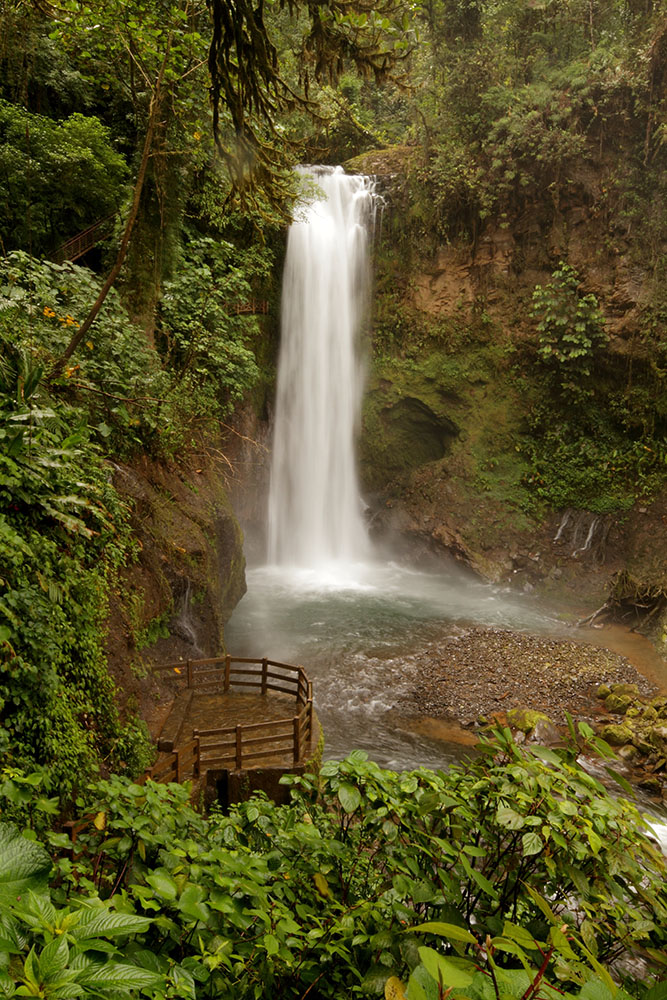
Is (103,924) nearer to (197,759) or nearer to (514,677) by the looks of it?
(197,759)

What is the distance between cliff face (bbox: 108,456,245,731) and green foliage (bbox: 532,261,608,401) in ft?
40.4

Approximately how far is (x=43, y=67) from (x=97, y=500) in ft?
37.6

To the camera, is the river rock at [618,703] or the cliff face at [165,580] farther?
the river rock at [618,703]

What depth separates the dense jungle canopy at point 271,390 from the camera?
6.64 feet

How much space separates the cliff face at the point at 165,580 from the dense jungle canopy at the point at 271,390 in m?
0.13

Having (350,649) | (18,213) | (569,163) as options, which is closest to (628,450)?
(569,163)

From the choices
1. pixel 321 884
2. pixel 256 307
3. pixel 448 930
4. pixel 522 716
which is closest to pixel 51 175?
pixel 256 307

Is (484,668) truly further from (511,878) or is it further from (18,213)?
(18,213)

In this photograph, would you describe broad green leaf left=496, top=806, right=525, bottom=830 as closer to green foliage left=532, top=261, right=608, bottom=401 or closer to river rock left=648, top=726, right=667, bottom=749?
river rock left=648, top=726, right=667, bottom=749

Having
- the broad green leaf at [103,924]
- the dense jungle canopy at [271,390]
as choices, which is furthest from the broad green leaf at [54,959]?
the broad green leaf at [103,924]

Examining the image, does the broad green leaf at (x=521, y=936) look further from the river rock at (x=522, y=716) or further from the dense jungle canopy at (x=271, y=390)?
the river rock at (x=522, y=716)

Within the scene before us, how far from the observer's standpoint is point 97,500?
6590 mm

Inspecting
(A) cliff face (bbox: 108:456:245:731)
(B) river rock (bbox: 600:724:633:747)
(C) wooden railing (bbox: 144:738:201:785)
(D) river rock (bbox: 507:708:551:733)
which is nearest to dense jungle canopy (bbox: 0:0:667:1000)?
(A) cliff face (bbox: 108:456:245:731)

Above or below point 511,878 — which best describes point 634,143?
above
